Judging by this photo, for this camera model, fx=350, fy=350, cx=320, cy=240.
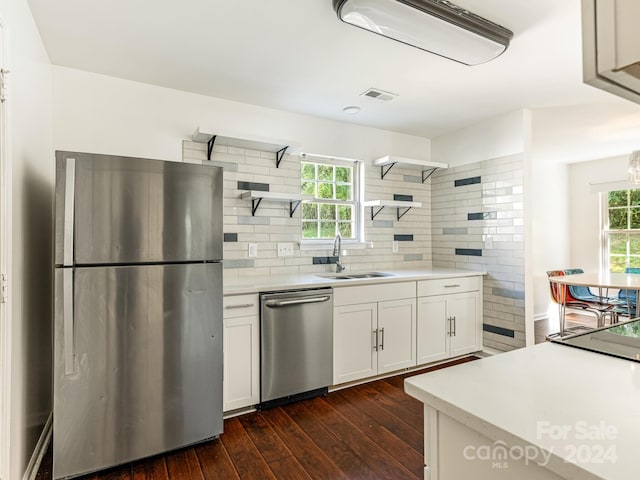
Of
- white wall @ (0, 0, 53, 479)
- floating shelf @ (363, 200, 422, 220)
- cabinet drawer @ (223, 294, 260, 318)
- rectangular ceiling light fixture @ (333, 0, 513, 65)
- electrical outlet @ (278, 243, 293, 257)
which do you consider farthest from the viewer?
floating shelf @ (363, 200, 422, 220)

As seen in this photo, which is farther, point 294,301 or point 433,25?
point 294,301

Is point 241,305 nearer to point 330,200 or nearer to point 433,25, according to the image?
point 330,200

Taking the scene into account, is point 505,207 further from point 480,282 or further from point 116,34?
point 116,34

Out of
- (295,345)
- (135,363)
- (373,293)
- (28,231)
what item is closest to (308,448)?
(295,345)

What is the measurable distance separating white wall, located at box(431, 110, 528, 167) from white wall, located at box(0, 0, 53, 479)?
365 centimetres

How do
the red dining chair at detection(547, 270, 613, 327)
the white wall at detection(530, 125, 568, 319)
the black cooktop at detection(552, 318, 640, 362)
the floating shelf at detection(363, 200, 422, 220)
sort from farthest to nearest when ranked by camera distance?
the white wall at detection(530, 125, 568, 319) < the red dining chair at detection(547, 270, 613, 327) < the floating shelf at detection(363, 200, 422, 220) < the black cooktop at detection(552, 318, 640, 362)

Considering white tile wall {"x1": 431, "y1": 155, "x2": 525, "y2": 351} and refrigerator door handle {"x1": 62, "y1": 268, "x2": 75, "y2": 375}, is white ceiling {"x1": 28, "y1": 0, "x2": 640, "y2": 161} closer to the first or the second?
white tile wall {"x1": 431, "y1": 155, "x2": 525, "y2": 351}

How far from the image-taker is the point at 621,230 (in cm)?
541

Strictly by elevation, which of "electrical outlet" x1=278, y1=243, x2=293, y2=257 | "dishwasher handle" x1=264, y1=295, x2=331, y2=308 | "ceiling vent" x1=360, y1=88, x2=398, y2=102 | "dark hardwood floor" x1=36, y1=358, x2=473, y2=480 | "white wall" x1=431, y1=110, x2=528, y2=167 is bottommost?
"dark hardwood floor" x1=36, y1=358, x2=473, y2=480

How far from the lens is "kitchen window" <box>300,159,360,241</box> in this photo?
3.46 metres

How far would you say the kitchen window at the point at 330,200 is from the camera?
3.46 meters

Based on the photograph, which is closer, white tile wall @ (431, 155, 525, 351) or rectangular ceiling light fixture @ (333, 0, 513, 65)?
rectangular ceiling light fixture @ (333, 0, 513, 65)

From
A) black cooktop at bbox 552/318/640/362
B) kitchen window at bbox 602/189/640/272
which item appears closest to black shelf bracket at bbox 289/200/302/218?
black cooktop at bbox 552/318/640/362

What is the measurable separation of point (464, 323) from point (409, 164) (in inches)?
67.1
